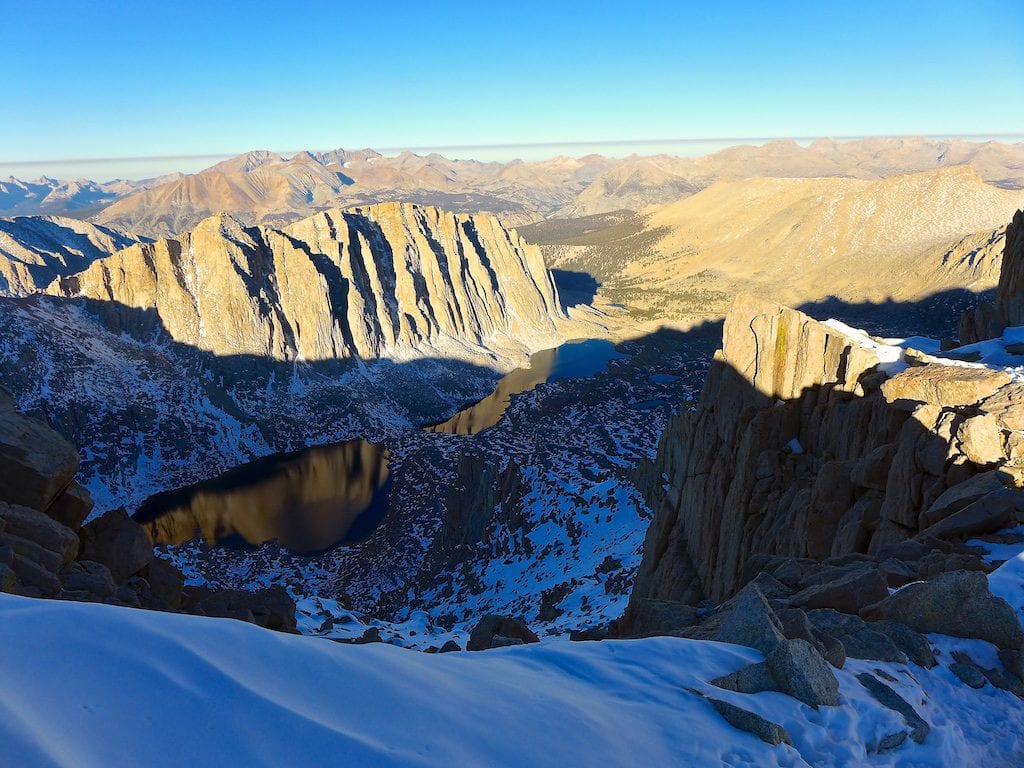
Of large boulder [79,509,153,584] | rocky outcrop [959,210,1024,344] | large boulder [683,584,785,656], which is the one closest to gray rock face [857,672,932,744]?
large boulder [683,584,785,656]

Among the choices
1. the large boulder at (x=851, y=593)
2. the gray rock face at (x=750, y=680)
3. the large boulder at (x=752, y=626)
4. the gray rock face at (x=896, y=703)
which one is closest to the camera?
the gray rock face at (x=896, y=703)

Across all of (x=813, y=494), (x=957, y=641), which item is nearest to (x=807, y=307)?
(x=813, y=494)

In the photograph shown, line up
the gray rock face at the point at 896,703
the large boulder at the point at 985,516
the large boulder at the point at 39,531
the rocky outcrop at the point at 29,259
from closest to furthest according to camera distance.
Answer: the gray rock face at the point at 896,703, the large boulder at the point at 985,516, the large boulder at the point at 39,531, the rocky outcrop at the point at 29,259

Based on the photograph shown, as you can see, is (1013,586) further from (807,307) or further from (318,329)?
(807,307)

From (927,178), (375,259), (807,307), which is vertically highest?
(927,178)

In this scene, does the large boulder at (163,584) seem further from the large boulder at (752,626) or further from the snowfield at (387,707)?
the large boulder at (752,626)

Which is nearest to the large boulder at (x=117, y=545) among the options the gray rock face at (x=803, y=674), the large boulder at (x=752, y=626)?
the large boulder at (x=752, y=626)

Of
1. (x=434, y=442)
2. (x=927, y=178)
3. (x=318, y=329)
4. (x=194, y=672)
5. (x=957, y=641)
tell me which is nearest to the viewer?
(x=194, y=672)

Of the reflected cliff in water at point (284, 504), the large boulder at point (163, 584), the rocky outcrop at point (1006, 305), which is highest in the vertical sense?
the rocky outcrop at point (1006, 305)
